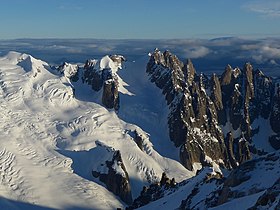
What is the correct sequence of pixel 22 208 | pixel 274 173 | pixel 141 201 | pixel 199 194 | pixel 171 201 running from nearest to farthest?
1. pixel 274 173
2. pixel 199 194
3. pixel 171 201
4. pixel 141 201
5. pixel 22 208

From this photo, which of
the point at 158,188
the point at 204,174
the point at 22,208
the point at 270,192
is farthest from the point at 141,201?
the point at 270,192

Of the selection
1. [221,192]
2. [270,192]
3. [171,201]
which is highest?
[270,192]

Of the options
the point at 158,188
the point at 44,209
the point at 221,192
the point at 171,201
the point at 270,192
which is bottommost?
the point at 44,209

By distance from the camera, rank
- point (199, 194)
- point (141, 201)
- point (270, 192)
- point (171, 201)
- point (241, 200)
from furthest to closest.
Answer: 1. point (141, 201)
2. point (171, 201)
3. point (199, 194)
4. point (241, 200)
5. point (270, 192)

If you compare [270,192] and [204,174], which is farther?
[204,174]

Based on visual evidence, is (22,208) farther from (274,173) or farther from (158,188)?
(274,173)

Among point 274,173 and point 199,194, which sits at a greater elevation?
point 274,173

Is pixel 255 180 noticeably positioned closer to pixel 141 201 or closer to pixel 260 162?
pixel 260 162

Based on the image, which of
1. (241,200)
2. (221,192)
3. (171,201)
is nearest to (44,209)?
(171,201)

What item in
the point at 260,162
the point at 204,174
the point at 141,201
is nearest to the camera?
the point at 260,162
